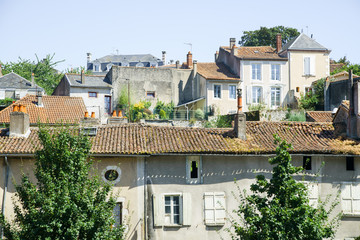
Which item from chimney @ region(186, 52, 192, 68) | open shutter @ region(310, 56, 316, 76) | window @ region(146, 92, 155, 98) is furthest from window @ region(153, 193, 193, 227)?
chimney @ region(186, 52, 192, 68)

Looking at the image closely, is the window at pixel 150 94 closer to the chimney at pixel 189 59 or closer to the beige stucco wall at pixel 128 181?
the chimney at pixel 189 59

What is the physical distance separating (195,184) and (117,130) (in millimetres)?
3985

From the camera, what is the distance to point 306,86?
45.7 meters

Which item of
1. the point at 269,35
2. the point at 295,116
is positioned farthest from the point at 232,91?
the point at 269,35

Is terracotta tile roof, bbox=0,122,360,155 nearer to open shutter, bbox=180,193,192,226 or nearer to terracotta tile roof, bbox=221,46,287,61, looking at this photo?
open shutter, bbox=180,193,192,226

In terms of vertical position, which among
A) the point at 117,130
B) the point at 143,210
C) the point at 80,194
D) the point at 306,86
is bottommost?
the point at 143,210

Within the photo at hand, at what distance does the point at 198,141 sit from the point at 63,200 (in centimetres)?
798

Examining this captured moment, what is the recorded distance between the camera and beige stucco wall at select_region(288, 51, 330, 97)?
4553 cm

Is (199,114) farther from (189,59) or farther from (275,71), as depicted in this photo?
(189,59)

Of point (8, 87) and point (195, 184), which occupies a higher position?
point (8, 87)

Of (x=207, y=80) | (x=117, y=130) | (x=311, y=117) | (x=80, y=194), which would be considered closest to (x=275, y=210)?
(x=80, y=194)

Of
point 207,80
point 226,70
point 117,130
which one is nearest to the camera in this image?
point 117,130

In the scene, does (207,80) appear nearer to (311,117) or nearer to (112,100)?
(112,100)

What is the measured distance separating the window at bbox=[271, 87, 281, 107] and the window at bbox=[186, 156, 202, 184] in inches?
990
